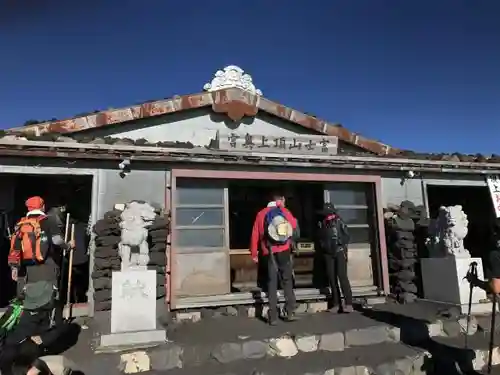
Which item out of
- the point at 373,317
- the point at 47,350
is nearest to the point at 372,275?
the point at 373,317

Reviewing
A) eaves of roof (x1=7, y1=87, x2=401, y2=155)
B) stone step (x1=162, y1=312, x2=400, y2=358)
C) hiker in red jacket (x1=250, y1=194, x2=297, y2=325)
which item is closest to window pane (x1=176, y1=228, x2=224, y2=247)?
hiker in red jacket (x1=250, y1=194, x2=297, y2=325)

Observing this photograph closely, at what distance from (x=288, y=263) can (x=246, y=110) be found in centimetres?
409

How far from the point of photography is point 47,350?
15.2 ft

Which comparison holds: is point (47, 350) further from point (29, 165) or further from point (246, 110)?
point (246, 110)

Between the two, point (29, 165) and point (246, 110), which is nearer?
point (29, 165)

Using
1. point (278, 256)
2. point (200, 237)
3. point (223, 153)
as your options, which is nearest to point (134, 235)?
point (200, 237)

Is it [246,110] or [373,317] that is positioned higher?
[246,110]

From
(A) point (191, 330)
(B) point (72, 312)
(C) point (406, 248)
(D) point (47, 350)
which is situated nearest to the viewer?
(D) point (47, 350)

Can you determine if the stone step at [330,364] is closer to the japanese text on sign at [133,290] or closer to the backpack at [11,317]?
the japanese text on sign at [133,290]

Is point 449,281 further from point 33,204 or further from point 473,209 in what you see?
point 33,204

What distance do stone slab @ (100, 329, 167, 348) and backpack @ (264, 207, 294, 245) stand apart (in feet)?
6.82

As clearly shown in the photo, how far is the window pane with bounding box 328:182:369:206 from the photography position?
7539 mm

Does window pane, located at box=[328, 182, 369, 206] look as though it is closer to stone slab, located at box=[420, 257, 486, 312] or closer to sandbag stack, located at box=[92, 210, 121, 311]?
stone slab, located at box=[420, 257, 486, 312]

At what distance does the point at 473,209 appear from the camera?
413 inches
